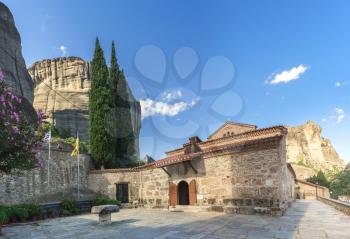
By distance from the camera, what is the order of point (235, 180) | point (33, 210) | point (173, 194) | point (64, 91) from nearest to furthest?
point (235, 180)
point (33, 210)
point (173, 194)
point (64, 91)

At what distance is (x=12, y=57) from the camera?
29.4m

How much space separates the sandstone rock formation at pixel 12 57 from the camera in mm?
28000

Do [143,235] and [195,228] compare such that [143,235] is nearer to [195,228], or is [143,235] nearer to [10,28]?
[195,228]

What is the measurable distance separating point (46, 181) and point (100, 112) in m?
7.50

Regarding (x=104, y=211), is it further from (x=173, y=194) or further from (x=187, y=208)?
(x=173, y=194)

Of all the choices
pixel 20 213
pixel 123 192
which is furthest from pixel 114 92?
pixel 20 213

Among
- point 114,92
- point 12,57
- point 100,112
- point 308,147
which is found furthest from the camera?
point 308,147

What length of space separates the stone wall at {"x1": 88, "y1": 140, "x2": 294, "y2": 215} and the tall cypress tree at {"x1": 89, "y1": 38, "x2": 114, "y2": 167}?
21.3 ft

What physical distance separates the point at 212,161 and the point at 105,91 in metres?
14.0

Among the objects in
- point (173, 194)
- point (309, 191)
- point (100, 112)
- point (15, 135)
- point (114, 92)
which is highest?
point (114, 92)

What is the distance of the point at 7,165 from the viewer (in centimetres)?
752

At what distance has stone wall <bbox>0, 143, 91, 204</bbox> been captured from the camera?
15289 mm

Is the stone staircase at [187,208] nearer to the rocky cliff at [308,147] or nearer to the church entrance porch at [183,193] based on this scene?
the church entrance porch at [183,193]

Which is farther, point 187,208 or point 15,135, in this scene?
point 187,208
